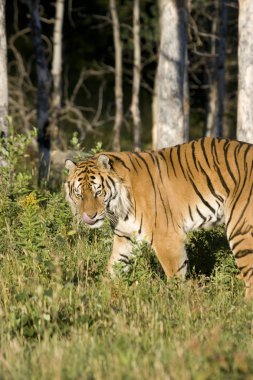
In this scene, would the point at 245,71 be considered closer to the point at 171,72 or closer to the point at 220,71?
the point at 171,72

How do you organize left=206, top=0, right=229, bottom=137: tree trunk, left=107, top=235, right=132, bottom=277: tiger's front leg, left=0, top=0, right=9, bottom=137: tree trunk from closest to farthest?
left=107, top=235, right=132, bottom=277: tiger's front leg → left=0, top=0, right=9, bottom=137: tree trunk → left=206, top=0, right=229, bottom=137: tree trunk

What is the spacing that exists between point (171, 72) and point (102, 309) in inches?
271

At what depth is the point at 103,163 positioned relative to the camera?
295 inches

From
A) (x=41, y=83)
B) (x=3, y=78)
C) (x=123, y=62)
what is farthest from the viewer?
(x=123, y=62)

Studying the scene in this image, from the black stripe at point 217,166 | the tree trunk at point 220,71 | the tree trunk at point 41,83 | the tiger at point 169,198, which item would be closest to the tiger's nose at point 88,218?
the tiger at point 169,198

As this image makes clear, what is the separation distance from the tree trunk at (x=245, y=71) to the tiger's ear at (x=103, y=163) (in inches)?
132

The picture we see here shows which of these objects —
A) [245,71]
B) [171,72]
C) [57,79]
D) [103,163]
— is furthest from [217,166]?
[57,79]

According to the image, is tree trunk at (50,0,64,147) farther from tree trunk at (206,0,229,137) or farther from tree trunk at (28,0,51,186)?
tree trunk at (206,0,229,137)

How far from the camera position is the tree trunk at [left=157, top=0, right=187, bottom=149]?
41.3 ft

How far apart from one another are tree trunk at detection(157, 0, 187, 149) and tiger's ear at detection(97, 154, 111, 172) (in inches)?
203

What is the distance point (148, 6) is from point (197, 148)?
1960 centimetres

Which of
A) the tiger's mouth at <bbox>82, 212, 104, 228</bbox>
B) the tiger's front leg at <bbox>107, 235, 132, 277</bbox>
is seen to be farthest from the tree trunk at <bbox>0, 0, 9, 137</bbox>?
the tiger's mouth at <bbox>82, 212, 104, 228</bbox>

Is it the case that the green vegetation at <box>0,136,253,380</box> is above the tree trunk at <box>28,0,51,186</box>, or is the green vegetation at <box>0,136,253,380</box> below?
below

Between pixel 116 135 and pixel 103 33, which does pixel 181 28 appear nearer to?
pixel 116 135
